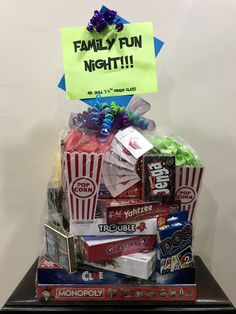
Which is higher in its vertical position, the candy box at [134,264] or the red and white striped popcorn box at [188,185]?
the red and white striped popcorn box at [188,185]

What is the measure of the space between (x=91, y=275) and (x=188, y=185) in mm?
285

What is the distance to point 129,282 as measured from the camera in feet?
2.71

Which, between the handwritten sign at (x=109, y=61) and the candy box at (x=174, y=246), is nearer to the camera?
the candy box at (x=174, y=246)

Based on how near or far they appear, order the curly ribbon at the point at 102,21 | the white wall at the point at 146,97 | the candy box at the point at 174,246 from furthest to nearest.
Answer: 1. the white wall at the point at 146,97
2. the curly ribbon at the point at 102,21
3. the candy box at the point at 174,246

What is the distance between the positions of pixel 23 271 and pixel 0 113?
18.8 inches

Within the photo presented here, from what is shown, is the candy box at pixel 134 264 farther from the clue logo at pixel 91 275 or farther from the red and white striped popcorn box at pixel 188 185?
the red and white striped popcorn box at pixel 188 185

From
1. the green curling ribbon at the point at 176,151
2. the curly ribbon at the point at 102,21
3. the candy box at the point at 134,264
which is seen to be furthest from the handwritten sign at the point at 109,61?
the candy box at the point at 134,264

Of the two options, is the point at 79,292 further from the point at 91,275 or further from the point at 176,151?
the point at 176,151

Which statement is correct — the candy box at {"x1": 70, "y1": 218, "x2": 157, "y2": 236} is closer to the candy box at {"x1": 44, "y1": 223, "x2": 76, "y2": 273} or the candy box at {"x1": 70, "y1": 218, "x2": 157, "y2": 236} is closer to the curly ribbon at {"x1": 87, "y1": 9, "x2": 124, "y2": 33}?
the candy box at {"x1": 44, "y1": 223, "x2": 76, "y2": 273}

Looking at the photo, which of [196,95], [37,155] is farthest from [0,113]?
[196,95]

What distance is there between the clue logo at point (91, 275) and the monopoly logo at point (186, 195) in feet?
0.78

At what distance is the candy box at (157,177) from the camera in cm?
82

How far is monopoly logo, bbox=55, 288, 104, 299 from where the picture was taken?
829 millimetres

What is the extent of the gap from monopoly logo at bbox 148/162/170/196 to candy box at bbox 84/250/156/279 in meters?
0.13
